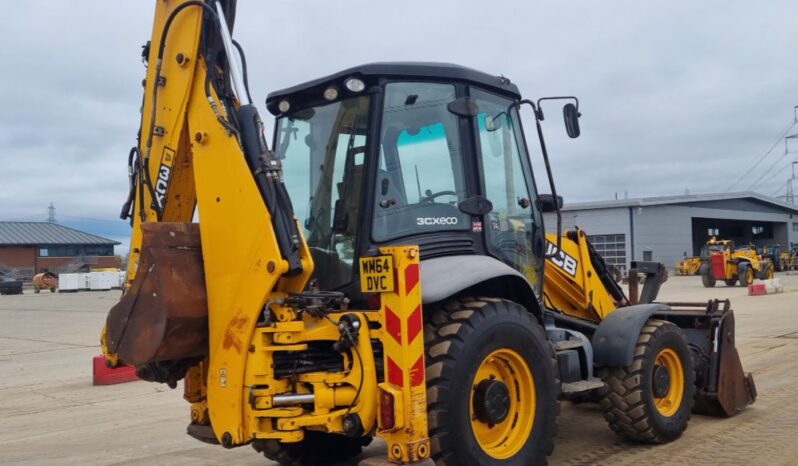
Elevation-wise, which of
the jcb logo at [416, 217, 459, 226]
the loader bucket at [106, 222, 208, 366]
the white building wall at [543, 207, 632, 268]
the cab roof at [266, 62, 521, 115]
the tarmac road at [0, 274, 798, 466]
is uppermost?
the white building wall at [543, 207, 632, 268]

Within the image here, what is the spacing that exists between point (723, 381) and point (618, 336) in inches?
60.9

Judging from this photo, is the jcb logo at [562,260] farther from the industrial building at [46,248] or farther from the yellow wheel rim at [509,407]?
the industrial building at [46,248]

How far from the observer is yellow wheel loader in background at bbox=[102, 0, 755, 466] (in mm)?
4008

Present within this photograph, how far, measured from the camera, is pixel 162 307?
404 centimetres

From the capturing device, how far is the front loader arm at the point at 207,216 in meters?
4.05

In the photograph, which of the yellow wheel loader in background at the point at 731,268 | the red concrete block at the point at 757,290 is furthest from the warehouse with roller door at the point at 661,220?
the red concrete block at the point at 757,290

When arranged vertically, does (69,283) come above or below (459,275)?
below

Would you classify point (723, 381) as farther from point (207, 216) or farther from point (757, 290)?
point (757, 290)

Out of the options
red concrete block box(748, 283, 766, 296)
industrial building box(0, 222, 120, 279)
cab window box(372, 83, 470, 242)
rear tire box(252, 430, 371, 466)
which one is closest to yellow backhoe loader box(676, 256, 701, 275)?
red concrete block box(748, 283, 766, 296)

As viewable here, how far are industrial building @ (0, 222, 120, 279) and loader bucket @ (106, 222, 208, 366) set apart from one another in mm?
67831

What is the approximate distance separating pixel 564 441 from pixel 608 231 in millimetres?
44997

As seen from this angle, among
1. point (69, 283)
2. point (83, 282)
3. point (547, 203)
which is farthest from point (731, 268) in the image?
point (69, 283)

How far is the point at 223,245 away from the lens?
166 inches

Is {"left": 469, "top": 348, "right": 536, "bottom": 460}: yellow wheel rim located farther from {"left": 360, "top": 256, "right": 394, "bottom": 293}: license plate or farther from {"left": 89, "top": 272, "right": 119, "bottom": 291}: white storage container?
{"left": 89, "top": 272, "right": 119, "bottom": 291}: white storage container
